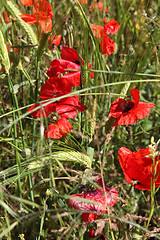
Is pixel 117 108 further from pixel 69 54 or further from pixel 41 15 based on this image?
pixel 41 15

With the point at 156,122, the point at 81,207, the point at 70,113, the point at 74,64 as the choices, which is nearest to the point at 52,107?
the point at 70,113

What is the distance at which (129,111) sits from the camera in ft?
2.31

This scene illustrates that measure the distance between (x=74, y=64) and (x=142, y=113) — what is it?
26 centimetres

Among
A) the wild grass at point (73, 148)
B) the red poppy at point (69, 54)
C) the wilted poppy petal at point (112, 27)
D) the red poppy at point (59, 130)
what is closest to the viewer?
the wild grass at point (73, 148)

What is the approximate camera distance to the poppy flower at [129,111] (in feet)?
2.21

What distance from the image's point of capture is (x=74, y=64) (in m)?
0.80

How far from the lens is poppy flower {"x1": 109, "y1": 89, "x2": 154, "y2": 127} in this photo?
2.21 ft

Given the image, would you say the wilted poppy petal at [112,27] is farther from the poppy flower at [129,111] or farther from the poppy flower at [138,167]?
the poppy flower at [138,167]

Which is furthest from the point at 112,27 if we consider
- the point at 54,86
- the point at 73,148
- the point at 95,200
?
the point at 95,200

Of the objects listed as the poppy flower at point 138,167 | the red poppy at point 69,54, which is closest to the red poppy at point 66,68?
the red poppy at point 69,54

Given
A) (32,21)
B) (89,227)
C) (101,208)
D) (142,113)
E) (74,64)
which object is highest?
(32,21)

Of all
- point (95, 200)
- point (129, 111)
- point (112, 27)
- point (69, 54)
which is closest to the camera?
point (95, 200)

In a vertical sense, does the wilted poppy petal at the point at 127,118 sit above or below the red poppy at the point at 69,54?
below

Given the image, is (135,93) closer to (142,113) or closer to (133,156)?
(142,113)
